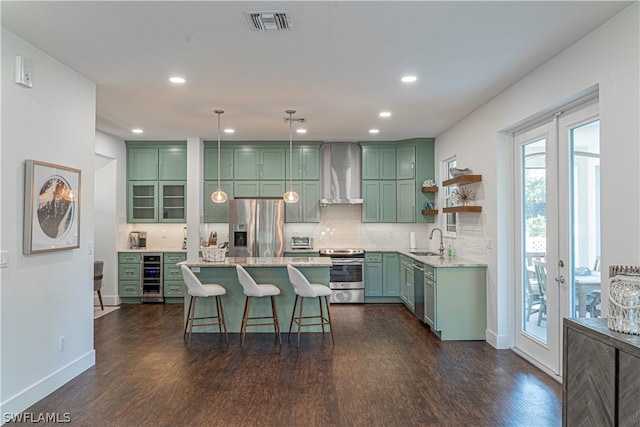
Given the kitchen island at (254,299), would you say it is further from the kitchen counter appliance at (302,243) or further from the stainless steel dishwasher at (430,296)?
the kitchen counter appliance at (302,243)

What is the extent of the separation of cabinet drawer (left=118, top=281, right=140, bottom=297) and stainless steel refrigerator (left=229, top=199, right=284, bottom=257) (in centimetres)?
172

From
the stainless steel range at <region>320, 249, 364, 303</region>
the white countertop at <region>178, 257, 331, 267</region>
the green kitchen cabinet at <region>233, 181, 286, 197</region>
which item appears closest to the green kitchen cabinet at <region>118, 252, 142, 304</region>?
the green kitchen cabinet at <region>233, 181, 286, 197</region>

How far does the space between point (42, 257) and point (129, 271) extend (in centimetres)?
381

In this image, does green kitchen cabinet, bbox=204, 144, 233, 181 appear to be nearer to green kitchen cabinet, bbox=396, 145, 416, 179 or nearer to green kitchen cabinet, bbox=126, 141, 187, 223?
green kitchen cabinet, bbox=126, 141, 187, 223

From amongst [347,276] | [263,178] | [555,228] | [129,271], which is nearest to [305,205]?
[263,178]

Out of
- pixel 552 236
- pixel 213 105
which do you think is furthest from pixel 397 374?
pixel 213 105

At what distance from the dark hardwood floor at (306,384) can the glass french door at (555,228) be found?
46 cm

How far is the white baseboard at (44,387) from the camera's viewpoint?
294 cm

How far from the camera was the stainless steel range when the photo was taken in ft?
22.8

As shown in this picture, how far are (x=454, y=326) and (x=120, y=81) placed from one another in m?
4.52

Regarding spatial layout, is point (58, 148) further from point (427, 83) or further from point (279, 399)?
point (427, 83)

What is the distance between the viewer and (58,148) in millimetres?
3541

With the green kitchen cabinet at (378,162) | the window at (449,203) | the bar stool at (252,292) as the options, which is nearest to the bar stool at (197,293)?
the bar stool at (252,292)

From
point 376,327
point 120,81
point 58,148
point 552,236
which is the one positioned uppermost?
point 120,81
